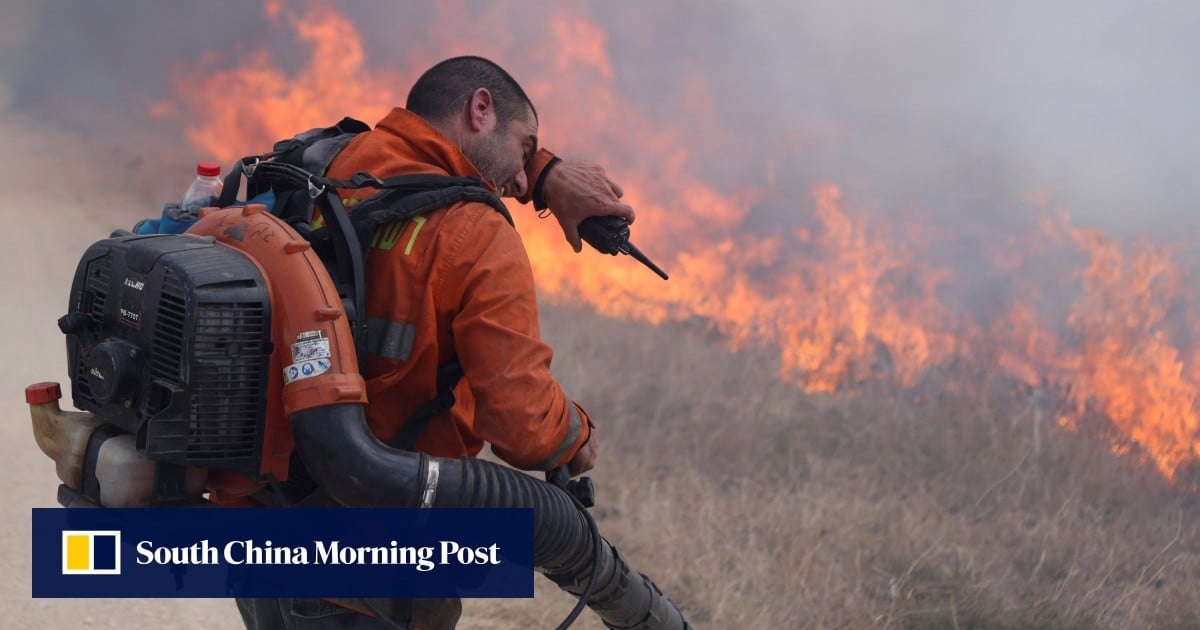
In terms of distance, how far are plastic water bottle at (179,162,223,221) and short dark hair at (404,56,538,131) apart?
0.59 m

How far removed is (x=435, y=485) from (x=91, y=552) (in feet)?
3.58

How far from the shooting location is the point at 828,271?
8.11 meters

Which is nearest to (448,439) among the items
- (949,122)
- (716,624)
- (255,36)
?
(716,624)

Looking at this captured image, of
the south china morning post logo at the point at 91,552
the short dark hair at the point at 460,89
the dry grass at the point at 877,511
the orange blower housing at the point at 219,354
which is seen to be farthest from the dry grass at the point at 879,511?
the orange blower housing at the point at 219,354

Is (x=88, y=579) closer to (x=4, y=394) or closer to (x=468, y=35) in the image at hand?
(x=4, y=394)

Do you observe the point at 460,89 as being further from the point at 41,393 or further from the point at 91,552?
the point at 91,552

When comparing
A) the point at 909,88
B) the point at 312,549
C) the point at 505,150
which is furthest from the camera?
the point at 909,88

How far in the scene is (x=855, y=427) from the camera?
7070mm

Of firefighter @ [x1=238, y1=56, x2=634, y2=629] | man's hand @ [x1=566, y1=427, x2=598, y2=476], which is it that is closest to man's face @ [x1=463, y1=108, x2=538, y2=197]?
firefighter @ [x1=238, y1=56, x2=634, y2=629]

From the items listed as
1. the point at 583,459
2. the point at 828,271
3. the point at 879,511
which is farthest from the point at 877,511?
the point at 583,459

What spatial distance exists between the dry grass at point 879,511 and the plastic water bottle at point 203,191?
10.2ft

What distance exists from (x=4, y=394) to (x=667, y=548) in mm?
5474

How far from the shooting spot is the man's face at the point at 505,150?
3.27 m

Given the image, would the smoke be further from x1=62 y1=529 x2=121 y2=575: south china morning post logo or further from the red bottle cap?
the red bottle cap
